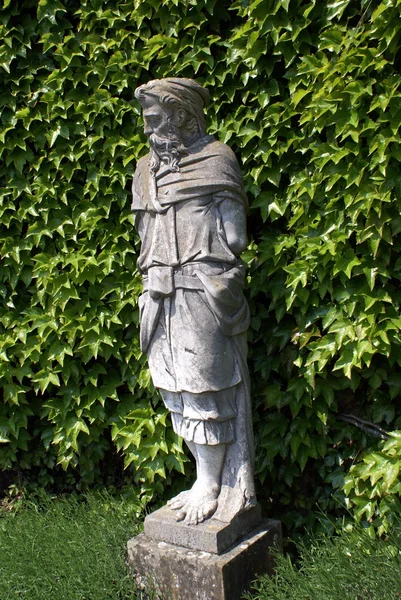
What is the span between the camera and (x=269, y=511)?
4406mm

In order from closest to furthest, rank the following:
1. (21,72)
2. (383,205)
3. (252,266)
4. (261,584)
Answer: (261,584), (383,205), (252,266), (21,72)

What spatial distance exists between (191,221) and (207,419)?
3.24 feet

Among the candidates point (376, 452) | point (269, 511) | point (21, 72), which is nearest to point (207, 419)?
point (376, 452)

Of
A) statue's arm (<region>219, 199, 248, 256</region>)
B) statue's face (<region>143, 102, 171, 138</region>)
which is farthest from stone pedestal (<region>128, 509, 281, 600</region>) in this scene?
statue's face (<region>143, 102, 171, 138</region>)

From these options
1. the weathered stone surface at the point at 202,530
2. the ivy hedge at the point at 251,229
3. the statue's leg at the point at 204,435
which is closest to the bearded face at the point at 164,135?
the ivy hedge at the point at 251,229

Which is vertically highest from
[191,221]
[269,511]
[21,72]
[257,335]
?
[21,72]

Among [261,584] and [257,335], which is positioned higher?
[257,335]

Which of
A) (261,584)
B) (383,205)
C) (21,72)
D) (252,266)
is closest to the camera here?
(261,584)

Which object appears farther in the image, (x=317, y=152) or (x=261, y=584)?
(x=317, y=152)

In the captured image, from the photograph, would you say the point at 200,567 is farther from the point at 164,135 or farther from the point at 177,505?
the point at 164,135

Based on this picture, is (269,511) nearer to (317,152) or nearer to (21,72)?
(317,152)

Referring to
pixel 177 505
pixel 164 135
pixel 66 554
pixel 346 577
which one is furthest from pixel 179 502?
pixel 164 135

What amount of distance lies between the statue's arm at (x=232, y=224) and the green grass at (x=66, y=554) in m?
1.79

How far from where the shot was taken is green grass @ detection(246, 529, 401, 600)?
3088mm
